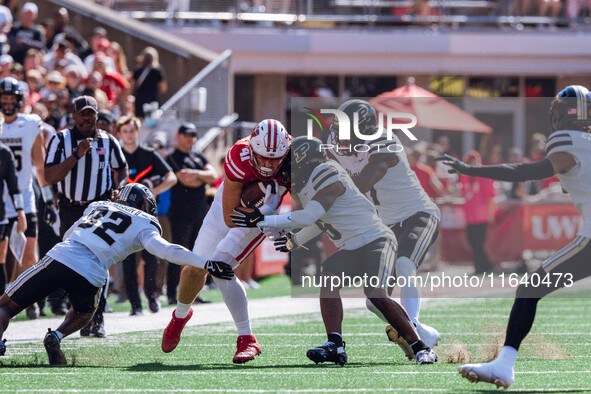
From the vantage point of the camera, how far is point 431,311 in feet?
35.7

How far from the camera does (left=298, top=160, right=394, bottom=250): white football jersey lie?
694 cm

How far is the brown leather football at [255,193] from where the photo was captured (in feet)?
23.0

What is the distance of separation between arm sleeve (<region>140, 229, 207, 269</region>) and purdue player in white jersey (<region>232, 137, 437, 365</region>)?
0.36m

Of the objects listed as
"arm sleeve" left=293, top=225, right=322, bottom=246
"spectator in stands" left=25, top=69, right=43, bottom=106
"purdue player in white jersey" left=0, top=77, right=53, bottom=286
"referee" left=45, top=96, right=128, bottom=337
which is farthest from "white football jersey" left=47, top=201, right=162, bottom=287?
"spectator in stands" left=25, top=69, right=43, bottom=106

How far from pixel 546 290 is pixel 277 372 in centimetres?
160

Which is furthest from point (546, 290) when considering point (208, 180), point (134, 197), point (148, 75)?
point (148, 75)

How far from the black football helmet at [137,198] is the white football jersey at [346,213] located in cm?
100

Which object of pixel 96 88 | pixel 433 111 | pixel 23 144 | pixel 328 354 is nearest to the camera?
pixel 328 354

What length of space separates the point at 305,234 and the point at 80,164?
2384 millimetres

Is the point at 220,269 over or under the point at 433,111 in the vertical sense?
under

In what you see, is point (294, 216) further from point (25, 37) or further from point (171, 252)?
point (25, 37)

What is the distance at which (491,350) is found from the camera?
7.09 metres

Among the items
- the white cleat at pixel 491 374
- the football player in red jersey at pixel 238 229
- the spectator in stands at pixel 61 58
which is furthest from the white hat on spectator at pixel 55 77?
the white cleat at pixel 491 374

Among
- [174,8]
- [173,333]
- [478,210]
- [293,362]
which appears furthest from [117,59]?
[293,362]
